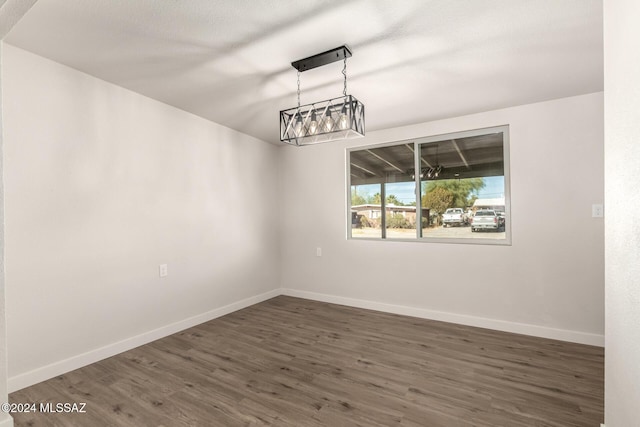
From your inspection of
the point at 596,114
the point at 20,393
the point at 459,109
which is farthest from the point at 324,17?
the point at 20,393

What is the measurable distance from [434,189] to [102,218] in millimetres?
3431

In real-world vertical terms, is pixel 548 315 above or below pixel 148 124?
below

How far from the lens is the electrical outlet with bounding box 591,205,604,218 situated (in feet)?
9.26

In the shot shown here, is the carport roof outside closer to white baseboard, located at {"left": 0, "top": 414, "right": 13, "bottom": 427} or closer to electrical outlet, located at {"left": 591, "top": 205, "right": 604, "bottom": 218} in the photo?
electrical outlet, located at {"left": 591, "top": 205, "right": 604, "bottom": 218}

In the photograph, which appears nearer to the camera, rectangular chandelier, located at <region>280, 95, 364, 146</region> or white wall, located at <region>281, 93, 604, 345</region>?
rectangular chandelier, located at <region>280, 95, 364, 146</region>

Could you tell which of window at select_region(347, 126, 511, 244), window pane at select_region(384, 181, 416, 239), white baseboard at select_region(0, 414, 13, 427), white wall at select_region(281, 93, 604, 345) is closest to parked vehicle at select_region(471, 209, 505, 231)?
window at select_region(347, 126, 511, 244)

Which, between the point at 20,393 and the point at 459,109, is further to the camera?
the point at 459,109

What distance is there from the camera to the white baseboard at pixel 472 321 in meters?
2.89

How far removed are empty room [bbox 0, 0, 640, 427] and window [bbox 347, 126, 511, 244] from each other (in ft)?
0.08

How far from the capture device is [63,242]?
238cm

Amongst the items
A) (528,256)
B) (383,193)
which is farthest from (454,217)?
(383,193)

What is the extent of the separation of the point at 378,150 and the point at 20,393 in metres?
4.03

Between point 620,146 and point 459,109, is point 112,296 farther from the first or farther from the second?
point 459,109

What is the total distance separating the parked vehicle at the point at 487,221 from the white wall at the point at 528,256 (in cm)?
17
